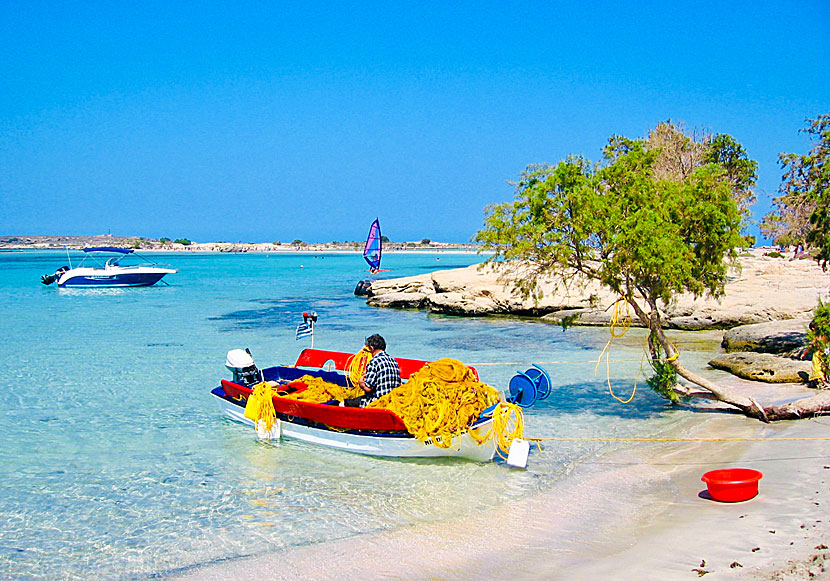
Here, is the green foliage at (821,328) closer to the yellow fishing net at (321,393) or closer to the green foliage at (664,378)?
the green foliage at (664,378)

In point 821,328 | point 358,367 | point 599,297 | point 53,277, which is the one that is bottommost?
point 358,367

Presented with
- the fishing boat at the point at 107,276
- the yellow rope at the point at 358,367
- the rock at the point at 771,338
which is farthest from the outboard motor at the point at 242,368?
the fishing boat at the point at 107,276

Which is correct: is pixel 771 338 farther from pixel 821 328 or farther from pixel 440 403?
pixel 440 403

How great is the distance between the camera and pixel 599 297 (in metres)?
17.1

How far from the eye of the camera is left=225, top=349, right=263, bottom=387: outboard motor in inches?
481

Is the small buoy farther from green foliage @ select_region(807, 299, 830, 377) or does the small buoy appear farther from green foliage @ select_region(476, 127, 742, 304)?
green foliage @ select_region(807, 299, 830, 377)

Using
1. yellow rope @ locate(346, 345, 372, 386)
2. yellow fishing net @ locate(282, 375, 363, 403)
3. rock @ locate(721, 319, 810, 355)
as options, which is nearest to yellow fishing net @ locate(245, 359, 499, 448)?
yellow rope @ locate(346, 345, 372, 386)

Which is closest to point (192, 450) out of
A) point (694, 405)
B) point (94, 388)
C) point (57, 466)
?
point (57, 466)

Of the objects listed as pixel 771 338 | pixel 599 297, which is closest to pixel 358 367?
pixel 599 297

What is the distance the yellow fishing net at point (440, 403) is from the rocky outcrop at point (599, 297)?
23.9ft

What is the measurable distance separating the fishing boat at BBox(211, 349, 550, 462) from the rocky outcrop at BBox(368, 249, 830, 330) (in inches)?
275

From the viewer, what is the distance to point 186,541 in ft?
24.1

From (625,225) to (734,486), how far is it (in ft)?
14.5

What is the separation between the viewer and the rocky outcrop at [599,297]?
75.9 feet
